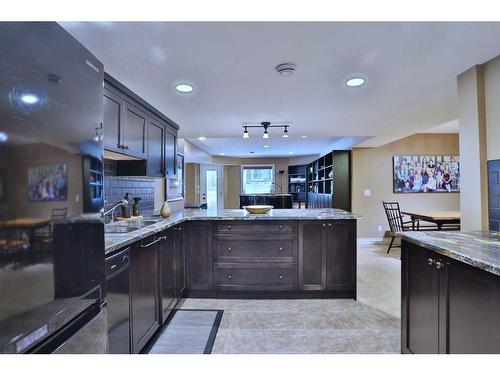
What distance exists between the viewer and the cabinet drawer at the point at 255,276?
3.00 meters

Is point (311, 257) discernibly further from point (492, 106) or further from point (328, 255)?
point (492, 106)

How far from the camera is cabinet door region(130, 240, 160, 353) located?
70.9 inches

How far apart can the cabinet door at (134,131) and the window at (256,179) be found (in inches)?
320

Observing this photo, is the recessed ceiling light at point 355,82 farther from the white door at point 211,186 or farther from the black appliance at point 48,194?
the white door at point 211,186

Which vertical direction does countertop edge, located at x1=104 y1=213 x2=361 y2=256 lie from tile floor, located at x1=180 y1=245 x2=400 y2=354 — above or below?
above

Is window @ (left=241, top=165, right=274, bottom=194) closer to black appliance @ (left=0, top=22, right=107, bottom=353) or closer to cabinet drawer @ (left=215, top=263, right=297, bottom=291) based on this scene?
cabinet drawer @ (left=215, top=263, right=297, bottom=291)

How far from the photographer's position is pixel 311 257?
2996 mm

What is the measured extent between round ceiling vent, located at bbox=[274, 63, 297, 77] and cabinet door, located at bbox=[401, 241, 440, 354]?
4.73 ft

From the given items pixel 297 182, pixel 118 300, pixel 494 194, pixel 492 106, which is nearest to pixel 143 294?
pixel 118 300

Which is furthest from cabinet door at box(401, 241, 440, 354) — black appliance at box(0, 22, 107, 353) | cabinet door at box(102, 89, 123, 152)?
cabinet door at box(102, 89, 123, 152)

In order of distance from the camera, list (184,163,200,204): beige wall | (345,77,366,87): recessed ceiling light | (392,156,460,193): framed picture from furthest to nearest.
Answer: (184,163,200,204): beige wall
(392,156,460,193): framed picture
(345,77,366,87): recessed ceiling light

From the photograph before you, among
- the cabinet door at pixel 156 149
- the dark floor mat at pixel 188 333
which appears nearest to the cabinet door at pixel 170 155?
the cabinet door at pixel 156 149

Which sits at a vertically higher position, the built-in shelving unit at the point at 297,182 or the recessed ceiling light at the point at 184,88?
the recessed ceiling light at the point at 184,88

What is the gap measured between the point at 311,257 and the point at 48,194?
2623 millimetres
